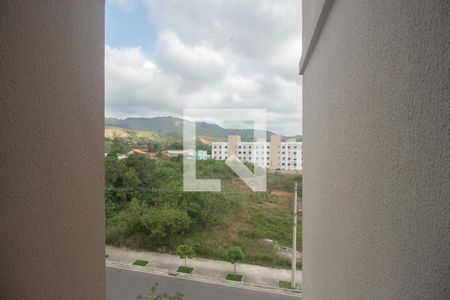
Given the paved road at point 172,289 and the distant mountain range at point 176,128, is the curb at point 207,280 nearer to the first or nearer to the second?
the paved road at point 172,289

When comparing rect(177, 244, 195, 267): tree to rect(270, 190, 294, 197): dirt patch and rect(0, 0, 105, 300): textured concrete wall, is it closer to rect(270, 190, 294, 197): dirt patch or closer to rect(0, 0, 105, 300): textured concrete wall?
rect(270, 190, 294, 197): dirt patch

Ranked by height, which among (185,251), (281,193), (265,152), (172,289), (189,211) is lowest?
(172,289)

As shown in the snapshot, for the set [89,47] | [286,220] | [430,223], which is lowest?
[286,220]

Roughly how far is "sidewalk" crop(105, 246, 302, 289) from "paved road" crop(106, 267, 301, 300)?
0.74 ft

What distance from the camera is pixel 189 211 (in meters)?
5.70

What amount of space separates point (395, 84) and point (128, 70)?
214 inches

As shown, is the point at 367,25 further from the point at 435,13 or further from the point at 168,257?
the point at 168,257

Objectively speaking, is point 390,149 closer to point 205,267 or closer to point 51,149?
point 51,149

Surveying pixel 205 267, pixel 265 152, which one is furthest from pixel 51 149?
pixel 205 267

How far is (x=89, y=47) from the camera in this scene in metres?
0.67

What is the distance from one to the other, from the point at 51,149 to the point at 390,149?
27.1 inches

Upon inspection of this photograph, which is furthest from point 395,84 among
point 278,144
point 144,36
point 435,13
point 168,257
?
point 168,257

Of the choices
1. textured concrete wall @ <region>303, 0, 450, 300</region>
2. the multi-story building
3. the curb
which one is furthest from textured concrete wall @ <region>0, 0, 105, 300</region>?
the curb

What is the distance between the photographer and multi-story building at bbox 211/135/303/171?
4.13 meters
